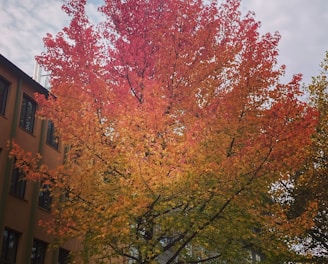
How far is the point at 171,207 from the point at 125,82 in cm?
500

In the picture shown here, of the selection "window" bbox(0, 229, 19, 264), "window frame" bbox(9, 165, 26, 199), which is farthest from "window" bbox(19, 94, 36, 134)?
"window" bbox(0, 229, 19, 264)

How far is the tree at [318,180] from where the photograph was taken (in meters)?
25.1

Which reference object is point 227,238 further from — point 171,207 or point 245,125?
point 245,125

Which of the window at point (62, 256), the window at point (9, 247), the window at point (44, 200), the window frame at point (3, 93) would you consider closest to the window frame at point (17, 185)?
the window at point (44, 200)

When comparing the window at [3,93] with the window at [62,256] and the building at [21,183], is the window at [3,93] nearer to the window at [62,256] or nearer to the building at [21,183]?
the building at [21,183]

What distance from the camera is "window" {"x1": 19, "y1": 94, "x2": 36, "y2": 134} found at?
73.6ft

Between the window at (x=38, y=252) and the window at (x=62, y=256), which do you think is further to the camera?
the window at (x=62, y=256)

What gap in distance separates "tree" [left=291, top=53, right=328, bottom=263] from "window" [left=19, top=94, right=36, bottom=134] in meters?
15.0

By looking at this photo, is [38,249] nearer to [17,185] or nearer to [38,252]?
[38,252]

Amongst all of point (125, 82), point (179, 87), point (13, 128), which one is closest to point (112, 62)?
point (125, 82)

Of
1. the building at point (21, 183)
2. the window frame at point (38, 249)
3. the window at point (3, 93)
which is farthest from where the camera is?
the window frame at point (38, 249)

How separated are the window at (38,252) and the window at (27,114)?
223 inches

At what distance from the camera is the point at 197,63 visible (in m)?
16.4

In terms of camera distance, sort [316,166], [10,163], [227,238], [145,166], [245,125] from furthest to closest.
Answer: [316,166]
[10,163]
[227,238]
[245,125]
[145,166]
